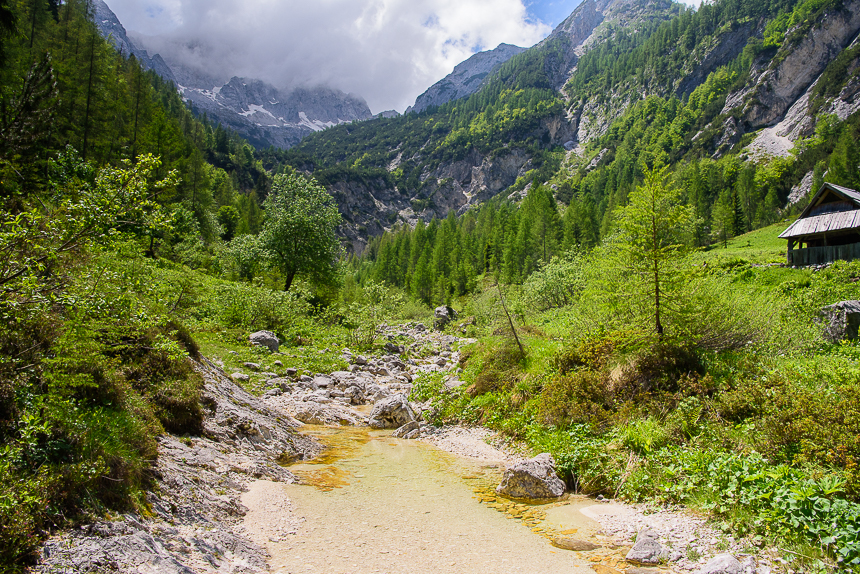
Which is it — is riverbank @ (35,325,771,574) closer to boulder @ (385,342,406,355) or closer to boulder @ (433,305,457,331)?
boulder @ (385,342,406,355)

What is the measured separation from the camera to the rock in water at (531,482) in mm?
7770

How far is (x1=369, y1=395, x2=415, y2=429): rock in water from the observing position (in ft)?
44.1

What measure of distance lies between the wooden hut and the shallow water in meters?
41.3

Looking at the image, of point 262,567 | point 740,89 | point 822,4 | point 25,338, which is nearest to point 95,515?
point 262,567

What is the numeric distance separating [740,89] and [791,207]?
94.3 meters

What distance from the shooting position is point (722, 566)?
4.65 metres

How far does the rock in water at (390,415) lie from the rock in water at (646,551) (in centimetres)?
873

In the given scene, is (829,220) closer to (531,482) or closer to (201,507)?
(531,482)

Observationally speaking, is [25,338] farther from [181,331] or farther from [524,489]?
[524,489]

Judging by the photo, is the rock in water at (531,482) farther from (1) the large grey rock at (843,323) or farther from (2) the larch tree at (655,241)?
(1) the large grey rock at (843,323)

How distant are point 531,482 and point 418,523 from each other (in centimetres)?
253

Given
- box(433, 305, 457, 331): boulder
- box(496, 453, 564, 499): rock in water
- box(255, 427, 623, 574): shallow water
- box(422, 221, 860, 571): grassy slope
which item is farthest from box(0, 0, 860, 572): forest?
box(433, 305, 457, 331): boulder

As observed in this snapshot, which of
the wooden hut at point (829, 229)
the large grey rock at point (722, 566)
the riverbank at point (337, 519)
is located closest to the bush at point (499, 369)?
the riverbank at point (337, 519)

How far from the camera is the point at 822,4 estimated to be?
143m
